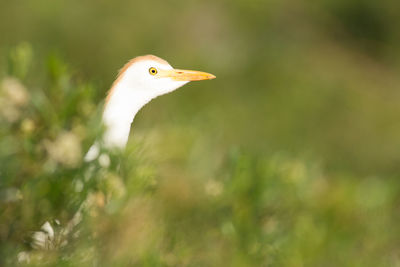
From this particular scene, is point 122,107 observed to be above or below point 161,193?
above

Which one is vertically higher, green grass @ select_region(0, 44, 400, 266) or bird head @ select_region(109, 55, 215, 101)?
bird head @ select_region(109, 55, 215, 101)

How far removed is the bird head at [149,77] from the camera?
1.49 metres

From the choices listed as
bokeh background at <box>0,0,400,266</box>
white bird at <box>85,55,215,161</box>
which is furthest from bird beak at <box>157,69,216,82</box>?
bokeh background at <box>0,0,400,266</box>

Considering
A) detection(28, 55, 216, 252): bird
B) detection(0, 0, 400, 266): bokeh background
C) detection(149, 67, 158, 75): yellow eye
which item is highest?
detection(149, 67, 158, 75): yellow eye

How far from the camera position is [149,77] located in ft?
4.94

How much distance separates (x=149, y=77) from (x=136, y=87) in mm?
38

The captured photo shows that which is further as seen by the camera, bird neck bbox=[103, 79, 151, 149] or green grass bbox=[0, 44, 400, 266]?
bird neck bbox=[103, 79, 151, 149]

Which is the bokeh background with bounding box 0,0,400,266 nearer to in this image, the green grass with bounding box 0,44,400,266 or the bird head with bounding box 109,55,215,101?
the green grass with bounding box 0,44,400,266

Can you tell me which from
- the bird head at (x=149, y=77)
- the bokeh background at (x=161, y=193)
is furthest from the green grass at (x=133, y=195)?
the bird head at (x=149, y=77)

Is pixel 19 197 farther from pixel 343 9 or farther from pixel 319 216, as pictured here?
pixel 343 9

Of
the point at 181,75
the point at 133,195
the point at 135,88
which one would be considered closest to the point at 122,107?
the point at 135,88

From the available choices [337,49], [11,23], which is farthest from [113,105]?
A: [337,49]

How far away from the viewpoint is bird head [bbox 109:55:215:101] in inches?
58.7

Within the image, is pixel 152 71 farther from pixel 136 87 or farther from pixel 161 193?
pixel 161 193
